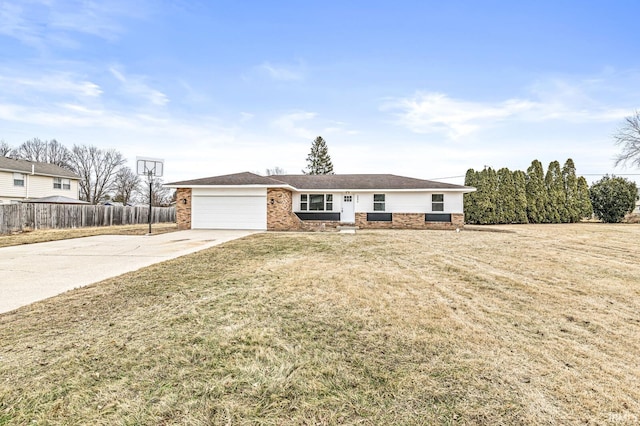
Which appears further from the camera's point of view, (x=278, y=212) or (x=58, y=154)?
(x=58, y=154)

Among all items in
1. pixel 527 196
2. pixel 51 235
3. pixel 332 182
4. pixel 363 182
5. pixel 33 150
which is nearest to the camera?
pixel 51 235

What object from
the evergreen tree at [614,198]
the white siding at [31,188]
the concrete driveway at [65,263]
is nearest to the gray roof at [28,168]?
the white siding at [31,188]

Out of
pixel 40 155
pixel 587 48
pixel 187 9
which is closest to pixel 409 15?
pixel 587 48

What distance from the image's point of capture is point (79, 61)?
1398cm

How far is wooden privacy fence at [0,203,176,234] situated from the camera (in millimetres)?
16516

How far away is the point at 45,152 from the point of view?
42.1 m

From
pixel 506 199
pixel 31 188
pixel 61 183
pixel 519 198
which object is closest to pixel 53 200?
pixel 31 188

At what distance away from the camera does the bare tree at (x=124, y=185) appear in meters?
45.7

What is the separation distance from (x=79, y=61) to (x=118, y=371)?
54.3 ft

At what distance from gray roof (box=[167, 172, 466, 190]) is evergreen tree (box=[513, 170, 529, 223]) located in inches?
351

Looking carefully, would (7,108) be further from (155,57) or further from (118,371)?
(118,371)

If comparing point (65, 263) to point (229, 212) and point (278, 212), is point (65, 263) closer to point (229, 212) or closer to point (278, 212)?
point (229, 212)

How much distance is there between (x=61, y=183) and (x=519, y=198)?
39.7m

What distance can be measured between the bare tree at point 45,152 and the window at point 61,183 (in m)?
16.7
